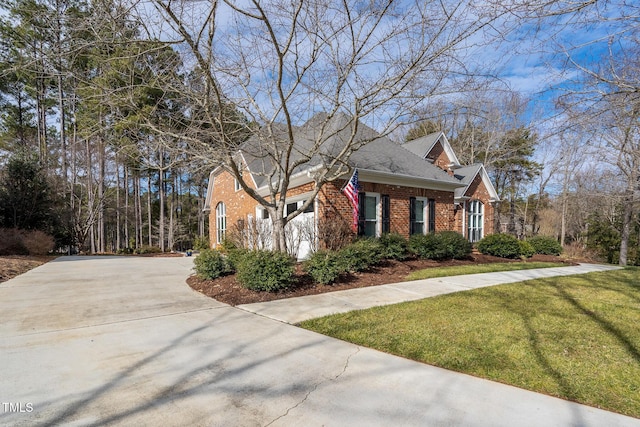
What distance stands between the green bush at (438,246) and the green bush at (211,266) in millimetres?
6254

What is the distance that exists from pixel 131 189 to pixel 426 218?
3147 cm

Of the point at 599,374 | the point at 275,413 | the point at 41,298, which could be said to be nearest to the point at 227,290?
the point at 41,298

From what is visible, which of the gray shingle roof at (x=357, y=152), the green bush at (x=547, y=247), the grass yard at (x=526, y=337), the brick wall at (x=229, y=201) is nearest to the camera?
the grass yard at (x=526, y=337)

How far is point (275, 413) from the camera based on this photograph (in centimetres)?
233

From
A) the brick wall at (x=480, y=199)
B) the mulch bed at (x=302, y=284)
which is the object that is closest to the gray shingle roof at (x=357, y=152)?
the mulch bed at (x=302, y=284)

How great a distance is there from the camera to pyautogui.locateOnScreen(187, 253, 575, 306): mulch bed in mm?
6152

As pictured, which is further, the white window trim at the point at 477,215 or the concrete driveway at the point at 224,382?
the white window trim at the point at 477,215

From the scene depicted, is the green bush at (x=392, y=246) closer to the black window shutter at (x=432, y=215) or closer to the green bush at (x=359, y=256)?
the green bush at (x=359, y=256)

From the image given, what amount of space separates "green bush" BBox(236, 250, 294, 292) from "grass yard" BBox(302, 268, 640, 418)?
Result: 1.87m

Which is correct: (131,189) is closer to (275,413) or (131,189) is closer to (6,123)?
(6,123)

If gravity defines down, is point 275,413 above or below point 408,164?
below

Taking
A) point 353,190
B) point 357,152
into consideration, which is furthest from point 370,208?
point 357,152

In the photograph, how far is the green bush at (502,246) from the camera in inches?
519

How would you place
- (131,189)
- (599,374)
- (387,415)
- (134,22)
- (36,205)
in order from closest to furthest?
(387,415), (599,374), (134,22), (36,205), (131,189)
